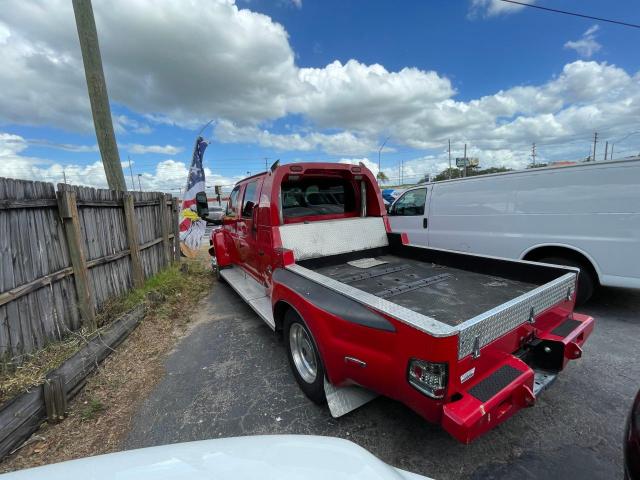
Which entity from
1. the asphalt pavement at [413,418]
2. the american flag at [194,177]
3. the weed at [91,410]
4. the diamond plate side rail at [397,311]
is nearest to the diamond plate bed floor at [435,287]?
the diamond plate side rail at [397,311]

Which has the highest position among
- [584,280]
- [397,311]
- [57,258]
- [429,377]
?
[57,258]

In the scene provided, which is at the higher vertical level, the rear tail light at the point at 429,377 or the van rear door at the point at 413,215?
the van rear door at the point at 413,215

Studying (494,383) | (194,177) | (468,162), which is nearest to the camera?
(494,383)

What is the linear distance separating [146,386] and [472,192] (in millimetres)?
5520

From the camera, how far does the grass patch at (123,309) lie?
102 inches

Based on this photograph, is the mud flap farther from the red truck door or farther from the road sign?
the road sign

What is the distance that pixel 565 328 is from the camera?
233 cm

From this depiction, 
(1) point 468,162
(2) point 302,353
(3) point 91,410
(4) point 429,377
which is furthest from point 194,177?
(1) point 468,162

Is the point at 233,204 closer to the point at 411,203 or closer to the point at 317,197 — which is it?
the point at 317,197

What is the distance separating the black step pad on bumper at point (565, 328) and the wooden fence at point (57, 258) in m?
4.70

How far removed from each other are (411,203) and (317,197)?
306 cm

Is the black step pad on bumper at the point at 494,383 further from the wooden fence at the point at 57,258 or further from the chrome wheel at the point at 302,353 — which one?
the wooden fence at the point at 57,258

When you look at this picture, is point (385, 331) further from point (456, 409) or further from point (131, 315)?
point (131, 315)

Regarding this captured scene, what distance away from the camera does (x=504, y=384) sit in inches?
68.1
